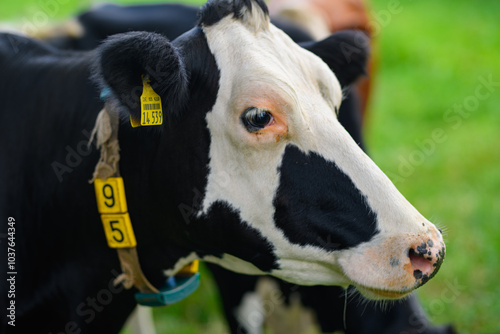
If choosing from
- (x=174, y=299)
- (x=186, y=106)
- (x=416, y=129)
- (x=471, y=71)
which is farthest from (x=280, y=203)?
(x=471, y=71)

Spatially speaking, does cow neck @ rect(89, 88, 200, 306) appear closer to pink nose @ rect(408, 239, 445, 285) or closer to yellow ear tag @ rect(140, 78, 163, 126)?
yellow ear tag @ rect(140, 78, 163, 126)

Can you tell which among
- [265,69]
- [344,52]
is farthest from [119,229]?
[344,52]

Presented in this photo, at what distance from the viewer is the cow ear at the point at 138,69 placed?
76.3 inches

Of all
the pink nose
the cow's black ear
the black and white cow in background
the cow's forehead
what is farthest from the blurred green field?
the cow's black ear

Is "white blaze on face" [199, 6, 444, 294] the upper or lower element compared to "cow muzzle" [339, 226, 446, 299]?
upper

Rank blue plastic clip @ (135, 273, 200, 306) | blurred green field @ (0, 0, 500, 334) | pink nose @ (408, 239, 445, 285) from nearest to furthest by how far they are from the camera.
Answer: pink nose @ (408, 239, 445, 285) → blue plastic clip @ (135, 273, 200, 306) → blurred green field @ (0, 0, 500, 334)

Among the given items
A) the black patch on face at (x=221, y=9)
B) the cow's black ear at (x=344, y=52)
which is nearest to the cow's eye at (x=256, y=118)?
the black patch on face at (x=221, y=9)

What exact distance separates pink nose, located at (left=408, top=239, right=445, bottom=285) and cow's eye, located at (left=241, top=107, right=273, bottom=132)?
598 millimetres

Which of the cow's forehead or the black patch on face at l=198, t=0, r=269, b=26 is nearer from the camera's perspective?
the cow's forehead

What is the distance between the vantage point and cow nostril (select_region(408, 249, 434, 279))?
1898 millimetres

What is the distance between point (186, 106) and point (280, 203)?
46 cm

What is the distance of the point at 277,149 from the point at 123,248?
71 centimetres

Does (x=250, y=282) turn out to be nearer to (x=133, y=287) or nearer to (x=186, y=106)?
(x=133, y=287)

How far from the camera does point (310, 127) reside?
6.58ft
